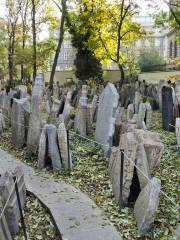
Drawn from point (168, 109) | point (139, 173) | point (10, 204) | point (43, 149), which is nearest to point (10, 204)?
point (10, 204)

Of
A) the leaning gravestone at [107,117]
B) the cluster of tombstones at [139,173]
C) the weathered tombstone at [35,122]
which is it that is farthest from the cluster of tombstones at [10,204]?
the weathered tombstone at [35,122]

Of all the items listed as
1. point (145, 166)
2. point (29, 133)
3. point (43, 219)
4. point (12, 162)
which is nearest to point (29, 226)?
point (43, 219)

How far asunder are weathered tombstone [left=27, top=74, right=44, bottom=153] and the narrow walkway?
3.62ft

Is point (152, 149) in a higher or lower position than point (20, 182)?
higher

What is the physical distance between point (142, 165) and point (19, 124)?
14.9 ft

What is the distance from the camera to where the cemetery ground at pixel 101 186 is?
628cm

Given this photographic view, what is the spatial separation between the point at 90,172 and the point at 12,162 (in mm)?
1890

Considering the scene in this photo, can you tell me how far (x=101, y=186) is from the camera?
7.94 m

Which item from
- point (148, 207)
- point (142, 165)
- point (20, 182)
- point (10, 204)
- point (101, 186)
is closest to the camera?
point (148, 207)

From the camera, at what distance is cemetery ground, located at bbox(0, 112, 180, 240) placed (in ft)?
20.6

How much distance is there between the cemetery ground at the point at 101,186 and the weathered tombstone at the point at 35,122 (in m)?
0.27

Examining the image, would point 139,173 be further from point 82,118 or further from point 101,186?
point 82,118

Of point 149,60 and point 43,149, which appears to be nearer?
point 43,149

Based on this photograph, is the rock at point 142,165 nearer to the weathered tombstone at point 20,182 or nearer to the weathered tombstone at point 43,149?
the weathered tombstone at point 20,182
